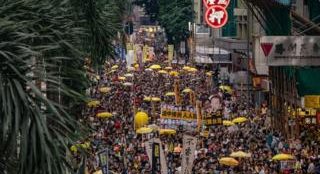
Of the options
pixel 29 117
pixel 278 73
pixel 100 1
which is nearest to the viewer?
pixel 29 117

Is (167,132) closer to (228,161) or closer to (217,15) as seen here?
(228,161)

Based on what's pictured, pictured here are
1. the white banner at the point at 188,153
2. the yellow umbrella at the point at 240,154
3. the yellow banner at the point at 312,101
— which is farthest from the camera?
the yellow banner at the point at 312,101

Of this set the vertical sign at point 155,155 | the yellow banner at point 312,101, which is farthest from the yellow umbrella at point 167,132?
the vertical sign at point 155,155

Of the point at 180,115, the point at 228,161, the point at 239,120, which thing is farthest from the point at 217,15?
the point at 228,161

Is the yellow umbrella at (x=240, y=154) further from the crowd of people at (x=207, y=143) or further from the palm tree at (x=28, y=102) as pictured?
the palm tree at (x=28, y=102)

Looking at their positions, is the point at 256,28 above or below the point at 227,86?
above

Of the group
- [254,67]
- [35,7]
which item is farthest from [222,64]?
[35,7]

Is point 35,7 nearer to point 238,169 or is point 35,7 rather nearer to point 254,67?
point 238,169

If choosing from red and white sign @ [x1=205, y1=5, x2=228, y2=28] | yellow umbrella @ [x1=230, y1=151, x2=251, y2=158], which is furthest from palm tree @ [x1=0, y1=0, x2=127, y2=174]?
red and white sign @ [x1=205, y1=5, x2=228, y2=28]
